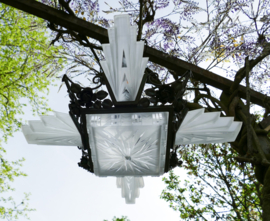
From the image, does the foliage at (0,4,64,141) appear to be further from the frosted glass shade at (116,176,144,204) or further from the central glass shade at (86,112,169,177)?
the central glass shade at (86,112,169,177)

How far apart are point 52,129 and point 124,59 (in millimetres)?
633

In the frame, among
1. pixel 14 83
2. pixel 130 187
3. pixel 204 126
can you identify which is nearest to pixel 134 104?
pixel 204 126

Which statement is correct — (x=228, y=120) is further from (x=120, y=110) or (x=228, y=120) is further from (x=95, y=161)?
(x=95, y=161)

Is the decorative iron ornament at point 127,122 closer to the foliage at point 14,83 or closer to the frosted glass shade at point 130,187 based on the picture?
the frosted glass shade at point 130,187

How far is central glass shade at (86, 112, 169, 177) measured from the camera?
1376mm

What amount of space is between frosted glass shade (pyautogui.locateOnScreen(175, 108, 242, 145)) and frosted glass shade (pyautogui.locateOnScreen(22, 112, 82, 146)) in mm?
621

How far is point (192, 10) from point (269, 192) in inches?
86.8

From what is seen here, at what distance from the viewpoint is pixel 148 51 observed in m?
2.46

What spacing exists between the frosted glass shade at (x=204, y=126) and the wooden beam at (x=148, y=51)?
0.91 m

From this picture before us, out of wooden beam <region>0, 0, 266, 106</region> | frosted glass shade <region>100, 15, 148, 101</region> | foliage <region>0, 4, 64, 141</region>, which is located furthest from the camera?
foliage <region>0, 4, 64, 141</region>

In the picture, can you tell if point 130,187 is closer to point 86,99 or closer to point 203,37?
point 86,99

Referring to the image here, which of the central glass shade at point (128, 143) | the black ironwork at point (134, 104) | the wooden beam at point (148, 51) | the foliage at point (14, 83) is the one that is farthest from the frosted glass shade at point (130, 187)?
the foliage at point (14, 83)

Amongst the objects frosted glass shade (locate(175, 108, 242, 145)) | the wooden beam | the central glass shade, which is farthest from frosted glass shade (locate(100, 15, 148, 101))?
the wooden beam

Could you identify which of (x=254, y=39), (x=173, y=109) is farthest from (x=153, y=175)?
(x=254, y=39)
